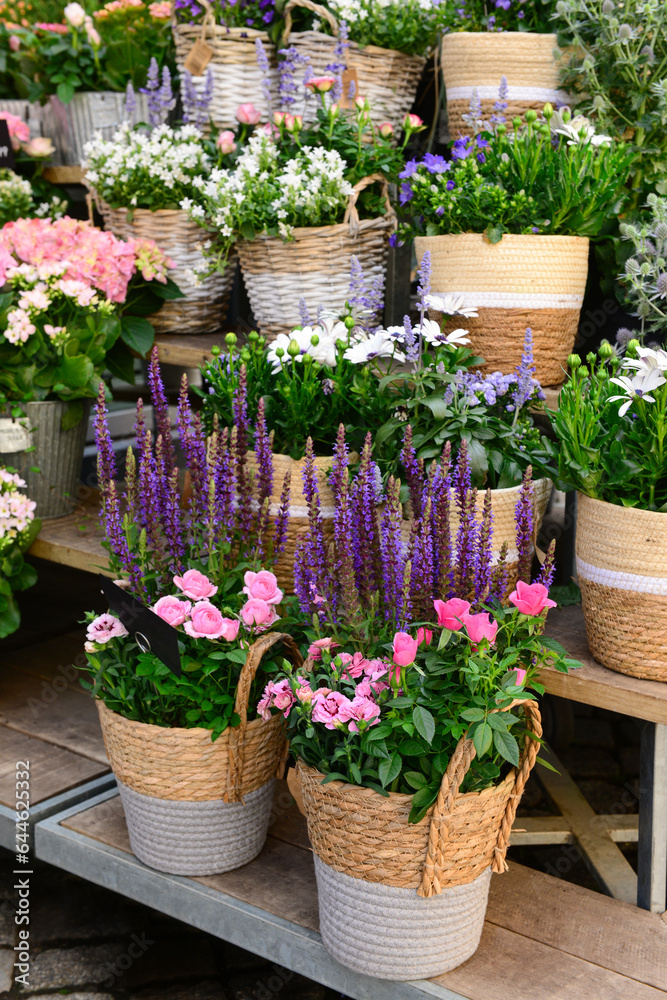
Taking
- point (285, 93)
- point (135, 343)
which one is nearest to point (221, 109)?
point (285, 93)

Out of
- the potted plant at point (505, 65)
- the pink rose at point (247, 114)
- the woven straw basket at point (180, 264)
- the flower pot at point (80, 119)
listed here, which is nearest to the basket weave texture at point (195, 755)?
the woven straw basket at point (180, 264)

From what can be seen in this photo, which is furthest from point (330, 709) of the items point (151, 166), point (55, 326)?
point (151, 166)

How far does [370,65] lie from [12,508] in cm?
125

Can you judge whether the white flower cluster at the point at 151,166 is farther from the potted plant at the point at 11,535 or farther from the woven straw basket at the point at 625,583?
the woven straw basket at the point at 625,583

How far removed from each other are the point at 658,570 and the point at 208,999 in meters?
1.20

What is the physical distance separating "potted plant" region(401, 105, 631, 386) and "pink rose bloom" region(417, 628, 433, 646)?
2.24ft

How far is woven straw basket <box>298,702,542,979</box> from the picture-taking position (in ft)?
4.33

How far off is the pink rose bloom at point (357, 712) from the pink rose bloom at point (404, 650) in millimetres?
90

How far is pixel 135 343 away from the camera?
231cm

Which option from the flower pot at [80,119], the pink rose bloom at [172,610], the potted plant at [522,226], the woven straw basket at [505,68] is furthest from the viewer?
the flower pot at [80,119]

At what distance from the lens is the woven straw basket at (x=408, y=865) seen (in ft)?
4.33

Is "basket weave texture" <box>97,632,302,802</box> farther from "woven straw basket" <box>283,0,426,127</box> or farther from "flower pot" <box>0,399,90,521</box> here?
"woven straw basket" <box>283,0,426,127</box>

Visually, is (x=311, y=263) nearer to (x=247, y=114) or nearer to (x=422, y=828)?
(x=247, y=114)

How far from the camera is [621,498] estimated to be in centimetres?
143
